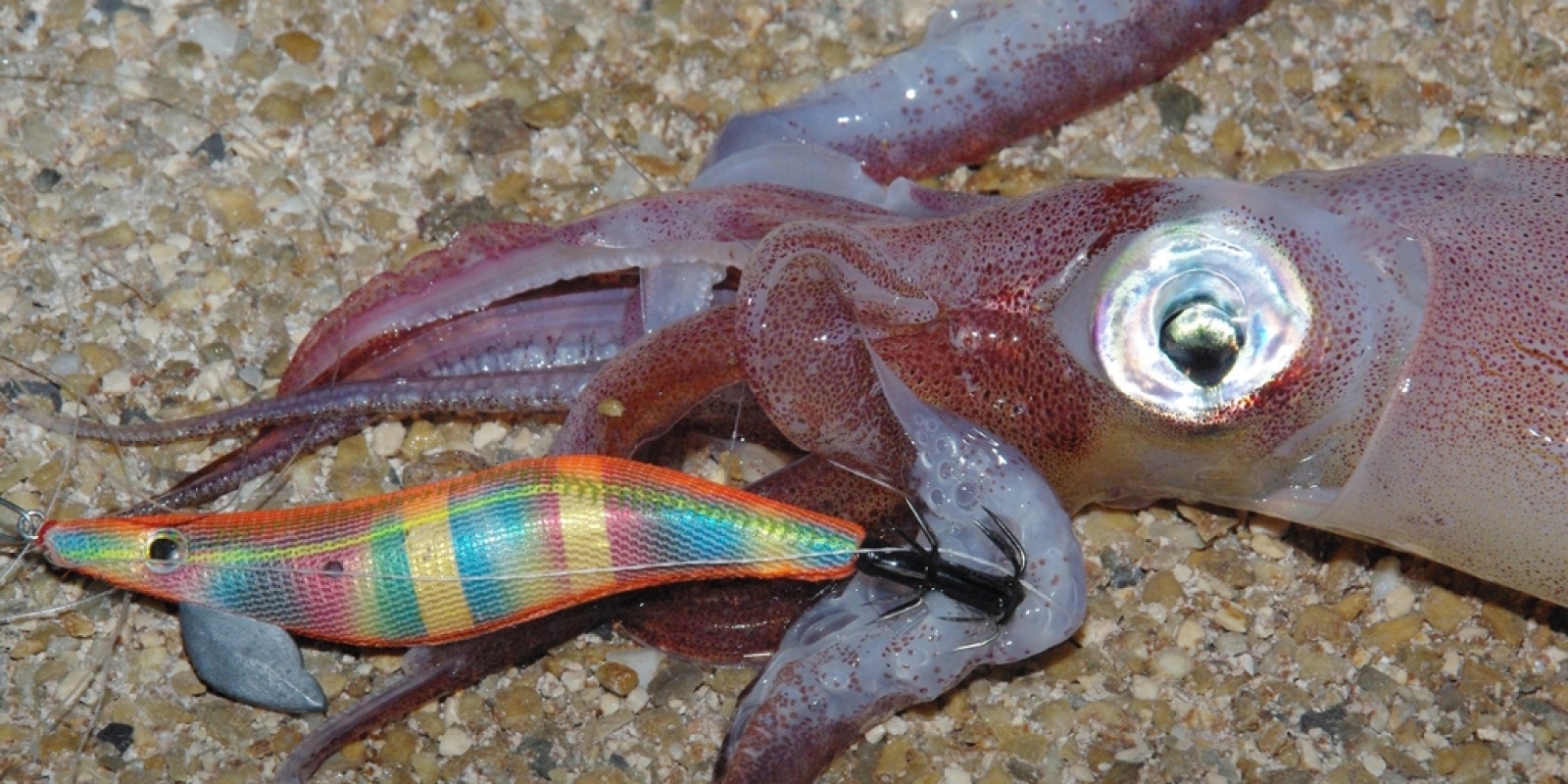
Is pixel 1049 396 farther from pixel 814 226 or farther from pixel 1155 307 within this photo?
pixel 814 226

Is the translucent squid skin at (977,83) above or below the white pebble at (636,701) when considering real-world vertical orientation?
above

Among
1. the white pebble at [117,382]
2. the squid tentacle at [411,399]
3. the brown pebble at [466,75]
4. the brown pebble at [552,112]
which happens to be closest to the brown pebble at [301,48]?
the brown pebble at [466,75]

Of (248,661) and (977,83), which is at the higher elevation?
(977,83)

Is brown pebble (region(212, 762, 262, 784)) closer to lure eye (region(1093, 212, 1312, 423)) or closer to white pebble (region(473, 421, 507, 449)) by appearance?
white pebble (region(473, 421, 507, 449))

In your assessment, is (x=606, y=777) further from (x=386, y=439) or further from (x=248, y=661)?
(x=386, y=439)

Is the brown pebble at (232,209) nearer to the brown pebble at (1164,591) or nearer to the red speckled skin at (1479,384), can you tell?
the brown pebble at (1164,591)

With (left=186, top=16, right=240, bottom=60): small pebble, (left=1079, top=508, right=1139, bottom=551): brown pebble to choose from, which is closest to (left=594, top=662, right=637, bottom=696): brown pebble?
(left=1079, top=508, right=1139, bottom=551): brown pebble

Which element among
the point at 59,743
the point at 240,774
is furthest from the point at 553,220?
the point at 59,743
